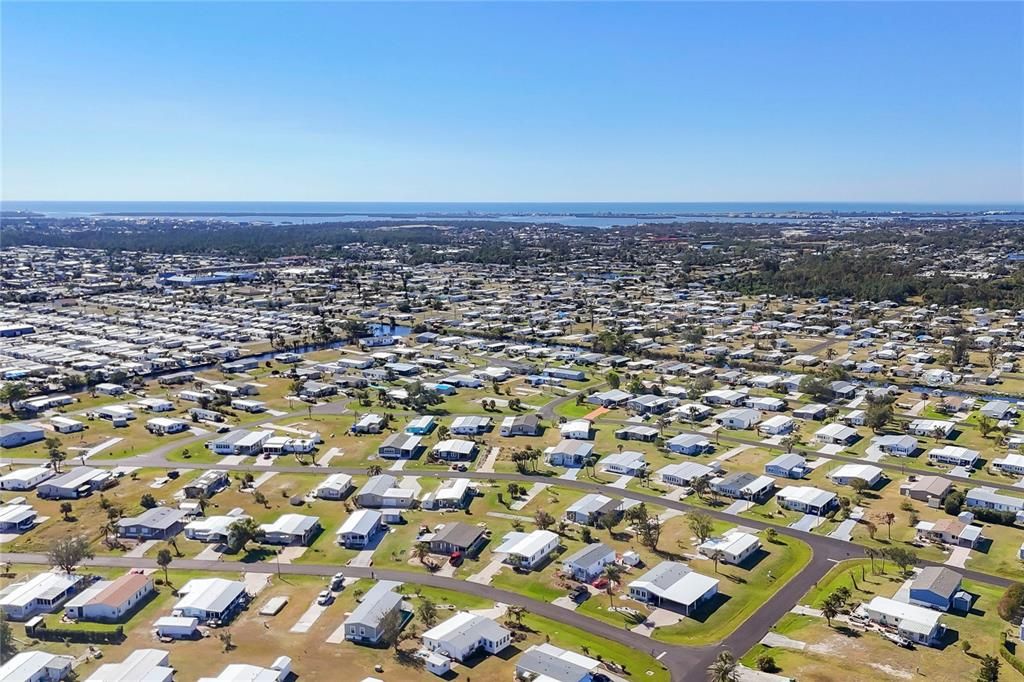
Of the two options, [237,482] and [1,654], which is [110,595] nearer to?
[1,654]

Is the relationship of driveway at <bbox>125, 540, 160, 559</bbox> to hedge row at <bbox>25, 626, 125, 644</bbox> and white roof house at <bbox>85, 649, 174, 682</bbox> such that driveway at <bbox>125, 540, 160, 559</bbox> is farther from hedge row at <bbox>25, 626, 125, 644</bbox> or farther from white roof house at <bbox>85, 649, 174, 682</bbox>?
white roof house at <bbox>85, 649, 174, 682</bbox>

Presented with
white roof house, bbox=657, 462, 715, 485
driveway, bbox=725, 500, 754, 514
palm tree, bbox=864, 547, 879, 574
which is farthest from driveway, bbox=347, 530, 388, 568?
palm tree, bbox=864, 547, 879, 574

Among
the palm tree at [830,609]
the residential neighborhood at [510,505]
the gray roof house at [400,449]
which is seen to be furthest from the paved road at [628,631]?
the gray roof house at [400,449]

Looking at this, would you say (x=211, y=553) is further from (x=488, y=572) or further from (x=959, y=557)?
(x=959, y=557)

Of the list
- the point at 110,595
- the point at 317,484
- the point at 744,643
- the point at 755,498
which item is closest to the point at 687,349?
the point at 755,498

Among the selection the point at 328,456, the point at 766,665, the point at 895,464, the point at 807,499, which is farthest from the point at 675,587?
the point at 328,456

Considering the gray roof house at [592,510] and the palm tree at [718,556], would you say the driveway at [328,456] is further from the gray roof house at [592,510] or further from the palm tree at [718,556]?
the palm tree at [718,556]

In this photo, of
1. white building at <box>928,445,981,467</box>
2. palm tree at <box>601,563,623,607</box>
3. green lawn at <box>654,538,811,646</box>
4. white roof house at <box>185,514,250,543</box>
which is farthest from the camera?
white building at <box>928,445,981,467</box>

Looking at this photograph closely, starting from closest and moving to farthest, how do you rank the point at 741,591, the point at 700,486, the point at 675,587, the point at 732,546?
1. the point at 675,587
2. the point at 741,591
3. the point at 732,546
4. the point at 700,486

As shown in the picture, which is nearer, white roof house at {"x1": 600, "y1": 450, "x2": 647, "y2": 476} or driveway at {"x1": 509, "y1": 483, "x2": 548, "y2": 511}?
driveway at {"x1": 509, "y1": 483, "x2": 548, "y2": 511}
